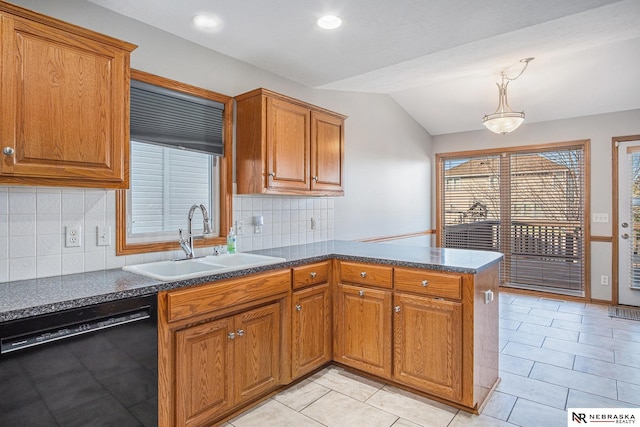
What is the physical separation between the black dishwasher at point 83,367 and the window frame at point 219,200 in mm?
701

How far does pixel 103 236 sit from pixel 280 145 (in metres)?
1.35

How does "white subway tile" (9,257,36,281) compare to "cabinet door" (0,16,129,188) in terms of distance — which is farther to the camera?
"white subway tile" (9,257,36,281)

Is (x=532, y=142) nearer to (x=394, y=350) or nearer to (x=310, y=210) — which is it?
(x=310, y=210)

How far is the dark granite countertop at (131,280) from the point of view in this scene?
4.83 ft

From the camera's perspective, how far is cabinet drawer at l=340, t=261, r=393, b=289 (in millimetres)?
2490

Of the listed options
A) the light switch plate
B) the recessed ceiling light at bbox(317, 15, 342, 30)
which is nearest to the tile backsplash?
the recessed ceiling light at bbox(317, 15, 342, 30)

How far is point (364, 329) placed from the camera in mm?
2629

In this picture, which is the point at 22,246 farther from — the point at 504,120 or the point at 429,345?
the point at 504,120

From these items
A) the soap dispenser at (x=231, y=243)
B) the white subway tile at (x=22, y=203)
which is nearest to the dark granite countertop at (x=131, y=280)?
the soap dispenser at (x=231, y=243)

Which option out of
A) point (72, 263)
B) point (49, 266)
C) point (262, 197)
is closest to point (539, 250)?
point (262, 197)

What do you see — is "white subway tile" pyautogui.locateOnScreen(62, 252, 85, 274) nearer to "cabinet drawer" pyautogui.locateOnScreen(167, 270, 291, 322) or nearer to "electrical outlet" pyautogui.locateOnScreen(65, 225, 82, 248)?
"electrical outlet" pyautogui.locateOnScreen(65, 225, 82, 248)

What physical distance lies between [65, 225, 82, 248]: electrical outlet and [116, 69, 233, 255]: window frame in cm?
20

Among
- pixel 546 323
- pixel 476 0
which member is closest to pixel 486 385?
pixel 546 323

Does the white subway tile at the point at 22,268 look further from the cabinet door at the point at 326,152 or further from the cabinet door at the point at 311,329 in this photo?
the cabinet door at the point at 326,152
